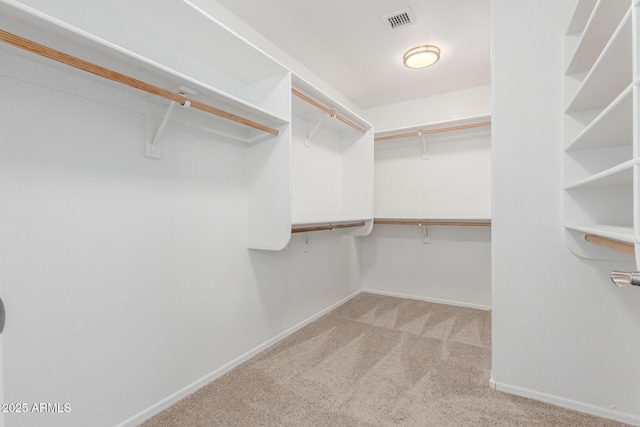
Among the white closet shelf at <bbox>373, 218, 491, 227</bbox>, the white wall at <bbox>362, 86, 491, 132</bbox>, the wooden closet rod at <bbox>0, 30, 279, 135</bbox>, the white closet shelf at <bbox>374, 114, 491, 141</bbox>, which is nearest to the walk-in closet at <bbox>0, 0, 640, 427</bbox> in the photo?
the wooden closet rod at <bbox>0, 30, 279, 135</bbox>

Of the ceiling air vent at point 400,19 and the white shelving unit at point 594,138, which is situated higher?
the ceiling air vent at point 400,19

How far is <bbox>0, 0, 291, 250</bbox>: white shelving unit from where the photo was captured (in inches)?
43.1

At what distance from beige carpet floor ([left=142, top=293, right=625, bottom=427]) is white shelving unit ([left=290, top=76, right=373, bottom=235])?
40.1 inches

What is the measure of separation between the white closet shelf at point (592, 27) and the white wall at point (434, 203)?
1.68 m

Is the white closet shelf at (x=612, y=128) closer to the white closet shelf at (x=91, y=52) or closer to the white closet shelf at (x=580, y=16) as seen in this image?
the white closet shelf at (x=580, y=16)

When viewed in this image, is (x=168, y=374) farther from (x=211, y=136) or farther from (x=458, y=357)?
(x=458, y=357)

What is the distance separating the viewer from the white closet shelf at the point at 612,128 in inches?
36.1

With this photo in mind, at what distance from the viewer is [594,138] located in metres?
1.35

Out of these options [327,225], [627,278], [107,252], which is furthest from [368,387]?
[107,252]

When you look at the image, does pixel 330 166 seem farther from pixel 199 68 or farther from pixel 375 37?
pixel 199 68

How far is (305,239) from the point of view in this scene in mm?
2820

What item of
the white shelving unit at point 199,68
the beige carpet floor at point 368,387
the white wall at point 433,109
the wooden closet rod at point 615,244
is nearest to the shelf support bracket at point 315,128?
the white shelving unit at point 199,68

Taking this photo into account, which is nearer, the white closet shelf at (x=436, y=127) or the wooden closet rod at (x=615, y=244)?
the wooden closet rod at (x=615, y=244)

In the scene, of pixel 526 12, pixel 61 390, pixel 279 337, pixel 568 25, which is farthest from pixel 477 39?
pixel 61 390
